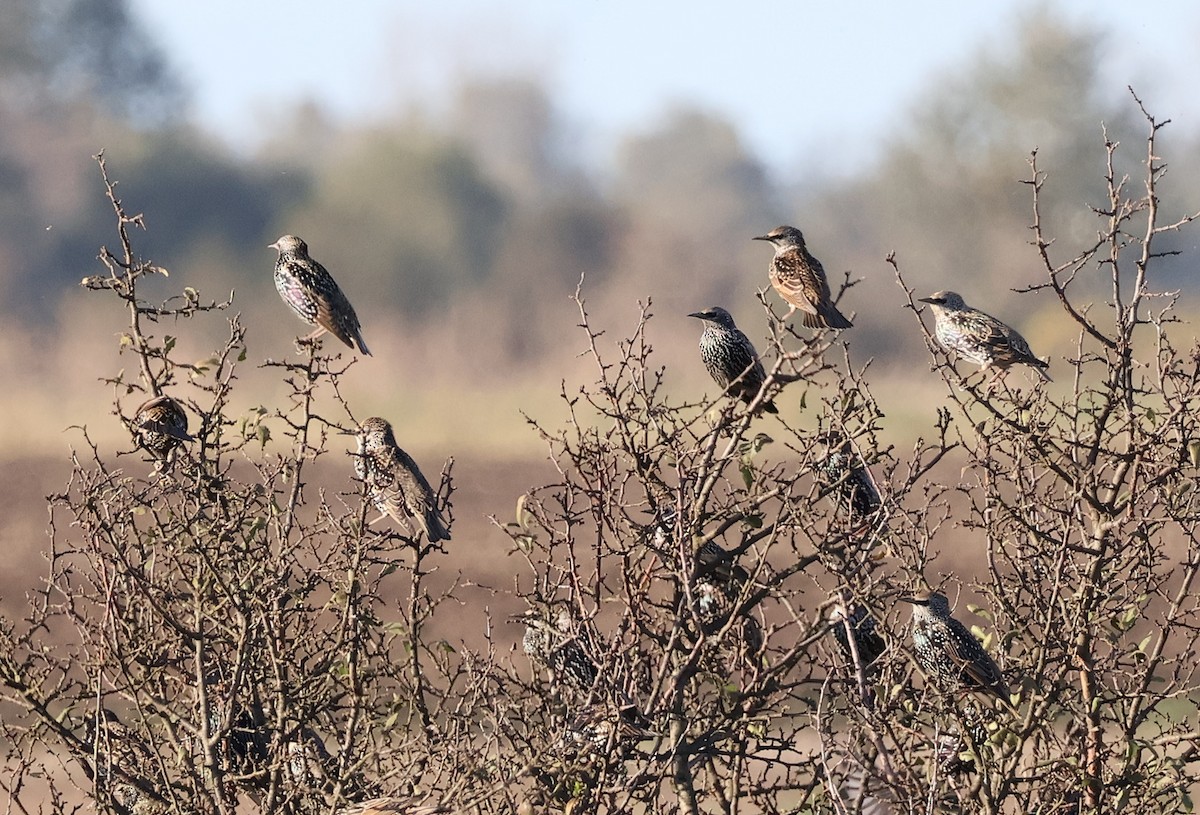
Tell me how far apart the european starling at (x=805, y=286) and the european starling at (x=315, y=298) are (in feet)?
5.29

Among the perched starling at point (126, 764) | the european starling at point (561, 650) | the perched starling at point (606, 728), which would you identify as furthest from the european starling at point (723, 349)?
the perched starling at point (126, 764)

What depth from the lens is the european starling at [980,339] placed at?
6402mm

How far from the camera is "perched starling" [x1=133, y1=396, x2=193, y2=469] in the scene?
15.0 feet

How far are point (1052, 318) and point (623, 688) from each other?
13.1 metres

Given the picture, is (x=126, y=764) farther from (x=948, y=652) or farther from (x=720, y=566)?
(x=948, y=652)

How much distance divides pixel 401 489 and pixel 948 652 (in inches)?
64.4

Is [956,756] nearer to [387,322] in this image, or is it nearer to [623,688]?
[623,688]

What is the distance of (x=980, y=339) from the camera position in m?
6.49

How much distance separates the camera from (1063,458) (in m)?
4.82

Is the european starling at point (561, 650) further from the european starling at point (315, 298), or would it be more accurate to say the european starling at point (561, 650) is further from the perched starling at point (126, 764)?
the european starling at point (315, 298)

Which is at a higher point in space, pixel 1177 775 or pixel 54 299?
pixel 54 299

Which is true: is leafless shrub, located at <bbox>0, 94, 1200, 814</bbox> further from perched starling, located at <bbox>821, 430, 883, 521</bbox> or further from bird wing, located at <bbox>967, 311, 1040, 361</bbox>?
bird wing, located at <bbox>967, 311, 1040, 361</bbox>

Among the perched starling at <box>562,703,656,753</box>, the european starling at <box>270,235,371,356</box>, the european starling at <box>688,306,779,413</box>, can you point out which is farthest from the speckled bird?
the european starling at <box>270,235,371,356</box>

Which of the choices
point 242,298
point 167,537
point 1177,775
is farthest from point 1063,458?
point 242,298
